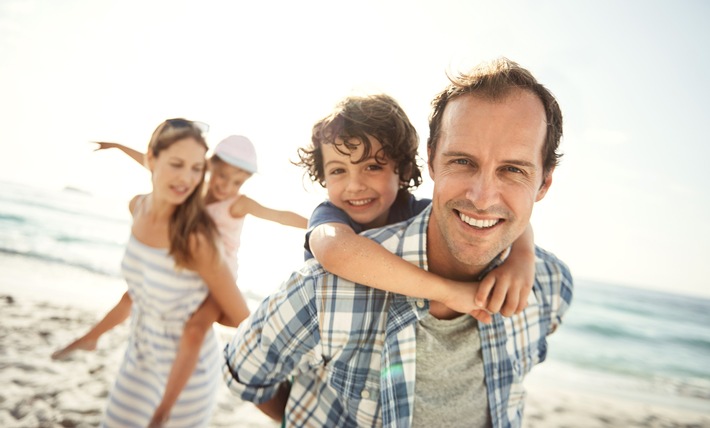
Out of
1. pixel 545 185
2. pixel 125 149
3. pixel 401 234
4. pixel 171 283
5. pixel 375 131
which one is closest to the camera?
pixel 401 234

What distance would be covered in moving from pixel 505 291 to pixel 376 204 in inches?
37.3

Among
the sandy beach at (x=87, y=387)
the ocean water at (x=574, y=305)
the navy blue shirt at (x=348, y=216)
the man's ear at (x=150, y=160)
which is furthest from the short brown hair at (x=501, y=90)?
the ocean water at (x=574, y=305)

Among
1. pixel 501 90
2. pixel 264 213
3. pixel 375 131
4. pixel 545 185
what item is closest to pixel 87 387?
pixel 264 213

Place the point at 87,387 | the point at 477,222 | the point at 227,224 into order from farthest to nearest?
the point at 87,387 < the point at 227,224 < the point at 477,222

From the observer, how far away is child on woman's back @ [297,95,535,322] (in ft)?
4.97

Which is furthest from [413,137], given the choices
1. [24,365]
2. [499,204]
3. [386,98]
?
[24,365]

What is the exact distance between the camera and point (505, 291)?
1.52 meters

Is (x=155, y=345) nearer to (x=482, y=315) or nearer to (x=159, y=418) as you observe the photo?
(x=159, y=418)

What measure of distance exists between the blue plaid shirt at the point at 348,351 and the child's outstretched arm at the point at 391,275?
7cm

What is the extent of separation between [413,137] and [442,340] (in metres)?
1.23

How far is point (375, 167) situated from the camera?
2346 millimetres

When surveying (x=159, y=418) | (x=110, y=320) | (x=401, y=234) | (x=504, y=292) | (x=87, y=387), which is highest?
(x=401, y=234)

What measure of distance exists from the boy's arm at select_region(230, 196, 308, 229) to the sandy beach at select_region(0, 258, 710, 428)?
242cm

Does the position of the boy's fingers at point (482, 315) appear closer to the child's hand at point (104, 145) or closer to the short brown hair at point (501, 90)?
the short brown hair at point (501, 90)
